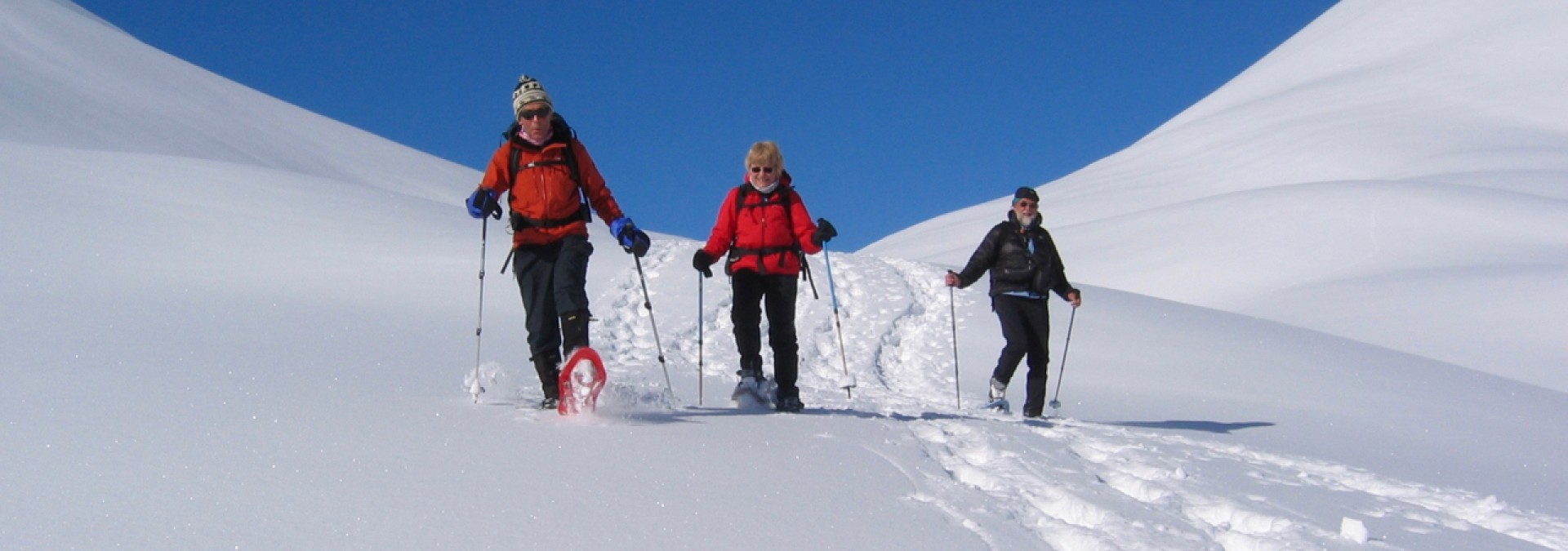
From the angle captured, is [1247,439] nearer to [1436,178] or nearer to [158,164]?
[158,164]

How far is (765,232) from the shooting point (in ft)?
20.7

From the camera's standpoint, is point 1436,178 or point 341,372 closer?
point 341,372

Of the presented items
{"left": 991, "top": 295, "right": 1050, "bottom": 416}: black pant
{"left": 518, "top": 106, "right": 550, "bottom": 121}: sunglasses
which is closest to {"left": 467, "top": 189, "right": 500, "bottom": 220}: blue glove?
{"left": 518, "top": 106, "right": 550, "bottom": 121}: sunglasses

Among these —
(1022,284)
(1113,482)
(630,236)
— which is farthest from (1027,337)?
(630,236)

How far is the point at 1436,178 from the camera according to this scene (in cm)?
3412

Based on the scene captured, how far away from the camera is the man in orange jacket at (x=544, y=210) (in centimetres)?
552

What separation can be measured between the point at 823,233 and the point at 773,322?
568 mm

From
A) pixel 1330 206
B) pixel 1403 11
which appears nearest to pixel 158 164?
pixel 1330 206

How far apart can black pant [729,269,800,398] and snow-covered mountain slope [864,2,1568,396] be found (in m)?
12.9

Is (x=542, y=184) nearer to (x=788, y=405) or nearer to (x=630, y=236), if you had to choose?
(x=630, y=236)

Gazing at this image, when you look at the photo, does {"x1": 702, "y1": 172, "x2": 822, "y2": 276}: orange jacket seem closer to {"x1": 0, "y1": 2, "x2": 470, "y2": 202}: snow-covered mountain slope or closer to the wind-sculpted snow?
the wind-sculpted snow

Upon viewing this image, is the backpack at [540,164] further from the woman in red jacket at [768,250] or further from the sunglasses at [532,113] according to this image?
the woman in red jacket at [768,250]

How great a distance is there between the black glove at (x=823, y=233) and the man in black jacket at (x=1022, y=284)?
1609mm

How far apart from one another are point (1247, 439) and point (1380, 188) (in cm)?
2223
